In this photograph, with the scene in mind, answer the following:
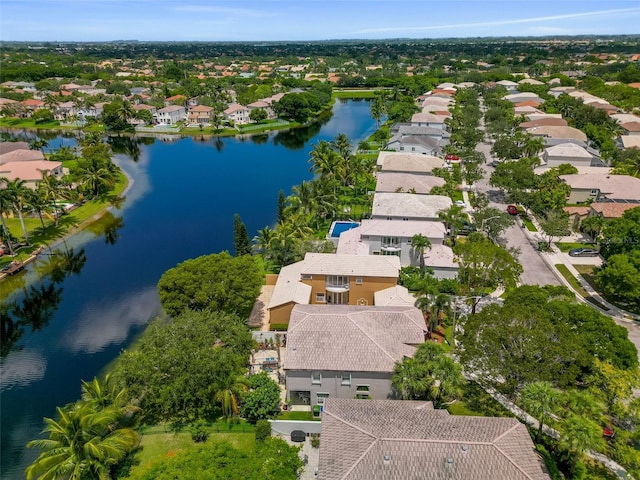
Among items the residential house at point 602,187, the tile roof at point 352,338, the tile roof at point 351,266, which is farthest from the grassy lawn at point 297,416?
the residential house at point 602,187

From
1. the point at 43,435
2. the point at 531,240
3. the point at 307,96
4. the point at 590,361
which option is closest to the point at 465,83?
the point at 307,96

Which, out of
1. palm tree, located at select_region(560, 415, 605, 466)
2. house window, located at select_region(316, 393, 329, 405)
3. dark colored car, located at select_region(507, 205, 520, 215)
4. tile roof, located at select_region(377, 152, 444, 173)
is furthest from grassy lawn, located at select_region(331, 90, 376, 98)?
palm tree, located at select_region(560, 415, 605, 466)

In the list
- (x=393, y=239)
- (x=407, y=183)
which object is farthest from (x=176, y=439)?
(x=407, y=183)

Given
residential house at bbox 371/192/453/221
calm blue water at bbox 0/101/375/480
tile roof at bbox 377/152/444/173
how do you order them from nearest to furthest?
calm blue water at bbox 0/101/375/480 → residential house at bbox 371/192/453/221 → tile roof at bbox 377/152/444/173

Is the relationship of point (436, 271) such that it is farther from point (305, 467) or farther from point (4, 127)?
point (4, 127)

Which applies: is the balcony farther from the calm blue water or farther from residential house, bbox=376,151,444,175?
residential house, bbox=376,151,444,175

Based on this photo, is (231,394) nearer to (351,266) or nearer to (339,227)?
(351,266)
